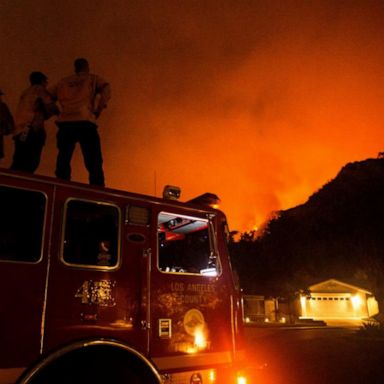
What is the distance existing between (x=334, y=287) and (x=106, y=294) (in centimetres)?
3863

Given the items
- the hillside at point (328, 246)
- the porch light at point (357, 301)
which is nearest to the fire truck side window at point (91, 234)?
the hillside at point (328, 246)

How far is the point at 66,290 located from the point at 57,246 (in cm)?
35

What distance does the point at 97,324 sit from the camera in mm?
3289

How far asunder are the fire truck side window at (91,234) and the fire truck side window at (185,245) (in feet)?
1.96

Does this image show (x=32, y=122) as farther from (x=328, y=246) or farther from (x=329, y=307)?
(x=329, y=307)

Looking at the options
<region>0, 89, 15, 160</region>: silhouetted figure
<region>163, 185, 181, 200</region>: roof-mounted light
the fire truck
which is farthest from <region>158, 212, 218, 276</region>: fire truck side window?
<region>0, 89, 15, 160</region>: silhouetted figure

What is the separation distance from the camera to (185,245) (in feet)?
15.3

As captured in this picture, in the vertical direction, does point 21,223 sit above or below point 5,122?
below

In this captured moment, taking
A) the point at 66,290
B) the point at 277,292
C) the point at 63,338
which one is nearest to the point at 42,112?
the point at 66,290

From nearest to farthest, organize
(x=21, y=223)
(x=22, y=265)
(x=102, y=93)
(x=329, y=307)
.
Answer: (x=22, y=265), (x=21, y=223), (x=102, y=93), (x=329, y=307)

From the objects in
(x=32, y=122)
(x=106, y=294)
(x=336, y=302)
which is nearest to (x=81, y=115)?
(x=32, y=122)

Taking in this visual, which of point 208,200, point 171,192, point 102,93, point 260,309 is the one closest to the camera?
point 171,192

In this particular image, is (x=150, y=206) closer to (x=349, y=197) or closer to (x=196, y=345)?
(x=196, y=345)

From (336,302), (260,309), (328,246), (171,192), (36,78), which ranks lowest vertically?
(260,309)
